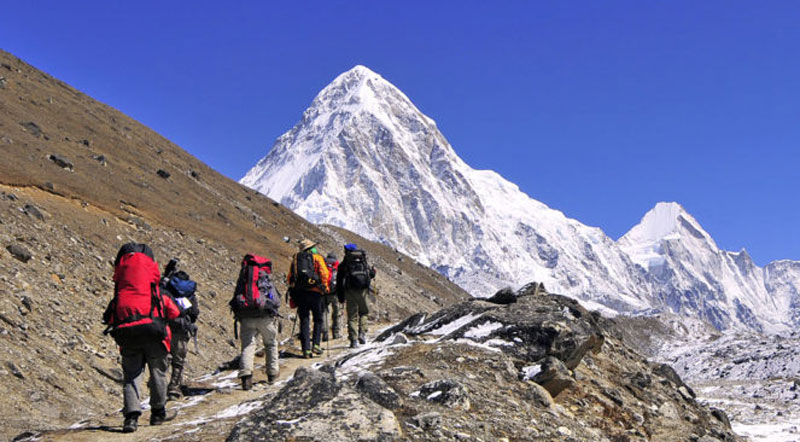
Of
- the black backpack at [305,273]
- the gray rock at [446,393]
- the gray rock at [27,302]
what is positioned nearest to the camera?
the gray rock at [446,393]

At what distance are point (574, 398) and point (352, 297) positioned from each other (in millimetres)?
6512

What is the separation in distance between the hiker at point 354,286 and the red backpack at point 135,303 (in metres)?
6.42

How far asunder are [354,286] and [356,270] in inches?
13.9

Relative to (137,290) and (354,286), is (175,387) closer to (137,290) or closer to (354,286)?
(137,290)

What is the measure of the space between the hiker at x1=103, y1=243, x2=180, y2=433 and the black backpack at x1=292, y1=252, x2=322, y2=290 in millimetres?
4519

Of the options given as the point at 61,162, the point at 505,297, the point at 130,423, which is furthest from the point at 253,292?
the point at 61,162

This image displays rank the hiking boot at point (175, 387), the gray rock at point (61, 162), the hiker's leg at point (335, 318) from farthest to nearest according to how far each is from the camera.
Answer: the gray rock at point (61, 162) < the hiker's leg at point (335, 318) < the hiking boot at point (175, 387)

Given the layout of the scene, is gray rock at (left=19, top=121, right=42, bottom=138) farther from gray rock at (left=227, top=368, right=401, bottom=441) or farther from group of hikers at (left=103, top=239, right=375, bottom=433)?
gray rock at (left=227, top=368, right=401, bottom=441)

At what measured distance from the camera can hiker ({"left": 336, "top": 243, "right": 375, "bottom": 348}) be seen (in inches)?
580

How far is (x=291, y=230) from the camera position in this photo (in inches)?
2576

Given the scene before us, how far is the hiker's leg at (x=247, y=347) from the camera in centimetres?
1088

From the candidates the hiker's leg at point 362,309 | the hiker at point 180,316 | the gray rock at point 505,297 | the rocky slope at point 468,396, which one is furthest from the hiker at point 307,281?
the gray rock at point 505,297

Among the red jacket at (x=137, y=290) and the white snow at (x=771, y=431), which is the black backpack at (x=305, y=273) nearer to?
the red jacket at (x=137, y=290)

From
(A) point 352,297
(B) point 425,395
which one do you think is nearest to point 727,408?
(A) point 352,297
